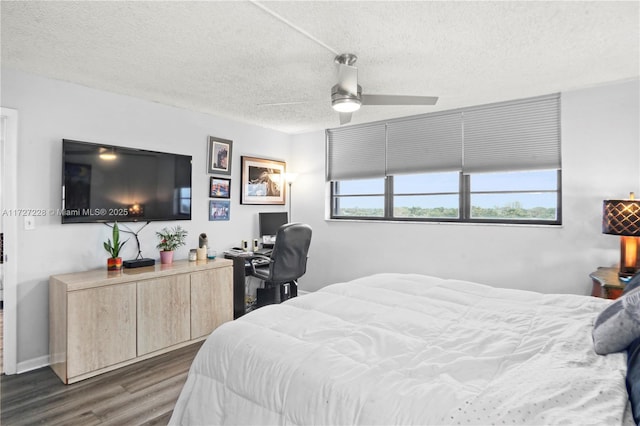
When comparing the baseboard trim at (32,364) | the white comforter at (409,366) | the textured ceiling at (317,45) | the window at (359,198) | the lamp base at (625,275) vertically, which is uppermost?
the textured ceiling at (317,45)

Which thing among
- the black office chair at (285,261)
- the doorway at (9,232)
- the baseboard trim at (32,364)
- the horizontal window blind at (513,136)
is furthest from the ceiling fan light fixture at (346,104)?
the baseboard trim at (32,364)

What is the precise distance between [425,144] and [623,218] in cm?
199

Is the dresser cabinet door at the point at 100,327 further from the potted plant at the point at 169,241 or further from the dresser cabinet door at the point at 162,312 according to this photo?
the potted plant at the point at 169,241

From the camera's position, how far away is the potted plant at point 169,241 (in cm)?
345

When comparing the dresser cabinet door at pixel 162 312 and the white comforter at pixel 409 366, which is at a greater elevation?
the white comforter at pixel 409 366

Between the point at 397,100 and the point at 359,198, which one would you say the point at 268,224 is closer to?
the point at 359,198

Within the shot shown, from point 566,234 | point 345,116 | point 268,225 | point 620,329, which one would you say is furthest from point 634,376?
point 268,225

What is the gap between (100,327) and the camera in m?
2.72

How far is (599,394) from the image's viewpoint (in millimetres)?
1024

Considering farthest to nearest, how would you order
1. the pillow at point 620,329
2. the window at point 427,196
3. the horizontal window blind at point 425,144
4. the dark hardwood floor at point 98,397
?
the window at point 427,196
the horizontal window blind at point 425,144
the dark hardwood floor at point 98,397
the pillow at point 620,329

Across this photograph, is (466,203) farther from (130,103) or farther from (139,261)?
(130,103)

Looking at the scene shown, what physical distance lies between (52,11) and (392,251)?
11.9 ft

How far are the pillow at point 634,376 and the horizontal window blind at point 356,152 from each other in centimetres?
331

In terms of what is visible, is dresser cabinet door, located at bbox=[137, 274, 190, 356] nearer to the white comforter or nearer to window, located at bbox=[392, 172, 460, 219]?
the white comforter
